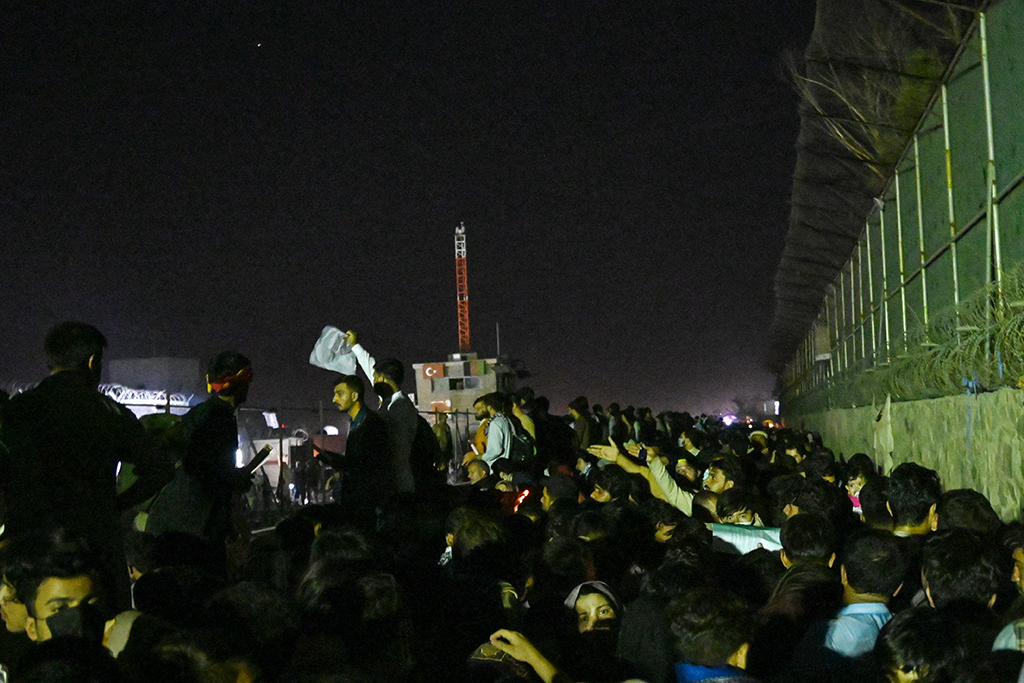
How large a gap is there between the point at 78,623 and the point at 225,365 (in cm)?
178

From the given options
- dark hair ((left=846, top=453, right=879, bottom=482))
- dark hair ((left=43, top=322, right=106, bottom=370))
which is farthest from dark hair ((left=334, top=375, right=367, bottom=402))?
dark hair ((left=846, top=453, right=879, bottom=482))

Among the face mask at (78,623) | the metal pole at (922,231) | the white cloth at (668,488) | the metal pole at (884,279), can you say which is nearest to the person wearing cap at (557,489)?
the white cloth at (668,488)

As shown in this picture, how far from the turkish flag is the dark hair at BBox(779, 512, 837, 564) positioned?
7679 cm

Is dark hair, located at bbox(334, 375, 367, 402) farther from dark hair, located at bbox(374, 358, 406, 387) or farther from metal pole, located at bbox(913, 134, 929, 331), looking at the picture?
metal pole, located at bbox(913, 134, 929, 331)

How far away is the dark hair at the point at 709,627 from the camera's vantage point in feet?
11.1

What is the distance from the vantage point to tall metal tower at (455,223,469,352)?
277 feet

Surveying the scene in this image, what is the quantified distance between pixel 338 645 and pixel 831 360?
971 inches

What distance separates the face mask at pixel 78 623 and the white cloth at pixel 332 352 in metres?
3.75

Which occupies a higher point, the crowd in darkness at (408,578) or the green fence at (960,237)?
the green fence at (960,237)

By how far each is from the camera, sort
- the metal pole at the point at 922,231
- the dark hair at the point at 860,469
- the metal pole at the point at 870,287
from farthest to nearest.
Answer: the metal pole at the point at 870,287 < the metal pole at the point at 922,231 < the dark hair at the point at 860,469

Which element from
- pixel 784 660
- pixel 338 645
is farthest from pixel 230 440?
pixel 784 660

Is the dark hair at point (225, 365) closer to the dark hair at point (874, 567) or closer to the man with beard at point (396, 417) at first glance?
the man with beard at point (396, 417)

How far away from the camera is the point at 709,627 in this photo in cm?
339

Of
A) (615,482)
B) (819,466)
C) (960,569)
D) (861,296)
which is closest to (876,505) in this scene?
(615,482)
